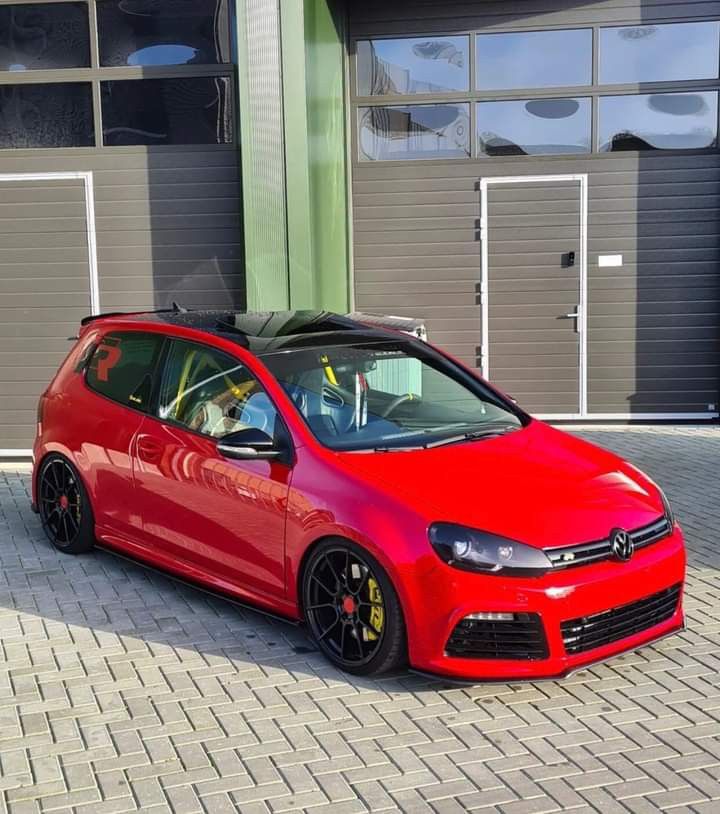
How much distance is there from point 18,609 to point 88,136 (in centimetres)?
593

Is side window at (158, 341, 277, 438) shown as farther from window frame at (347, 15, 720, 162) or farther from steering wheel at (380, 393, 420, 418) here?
window frame at (347, 15, 720, 162)

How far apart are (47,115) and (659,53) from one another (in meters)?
6.25

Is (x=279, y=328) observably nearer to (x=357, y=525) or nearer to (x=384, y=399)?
(x=384, y=399)

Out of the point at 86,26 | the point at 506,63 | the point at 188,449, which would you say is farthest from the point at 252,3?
the point at 188,449

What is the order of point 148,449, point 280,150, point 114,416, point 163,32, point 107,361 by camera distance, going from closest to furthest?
point 148,449
point 114,416
point 107,361
point 280,150
point 163,32

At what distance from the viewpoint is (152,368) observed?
6.25 m

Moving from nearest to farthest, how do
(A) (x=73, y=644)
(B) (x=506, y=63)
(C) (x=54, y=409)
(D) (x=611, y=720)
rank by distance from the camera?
(D) (x=611, y=720) → (A) (x=73, y=644) → (C) (x=54, y=409) → (B) (x=506, y=63)

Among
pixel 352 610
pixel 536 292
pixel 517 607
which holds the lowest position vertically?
pixel 352 610

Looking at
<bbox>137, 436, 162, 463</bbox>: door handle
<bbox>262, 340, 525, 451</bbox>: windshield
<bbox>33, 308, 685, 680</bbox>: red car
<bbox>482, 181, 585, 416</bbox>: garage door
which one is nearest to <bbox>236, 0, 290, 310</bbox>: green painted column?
<bbox>482, 181, 585, 416</bbox>: garage door

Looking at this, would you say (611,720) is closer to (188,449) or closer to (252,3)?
(188,449)

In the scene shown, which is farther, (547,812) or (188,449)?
(188,449)

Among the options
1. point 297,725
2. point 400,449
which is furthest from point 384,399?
point 297,725

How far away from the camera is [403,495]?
15.6ft

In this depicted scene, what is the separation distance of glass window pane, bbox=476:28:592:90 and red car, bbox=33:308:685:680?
19.5ft
